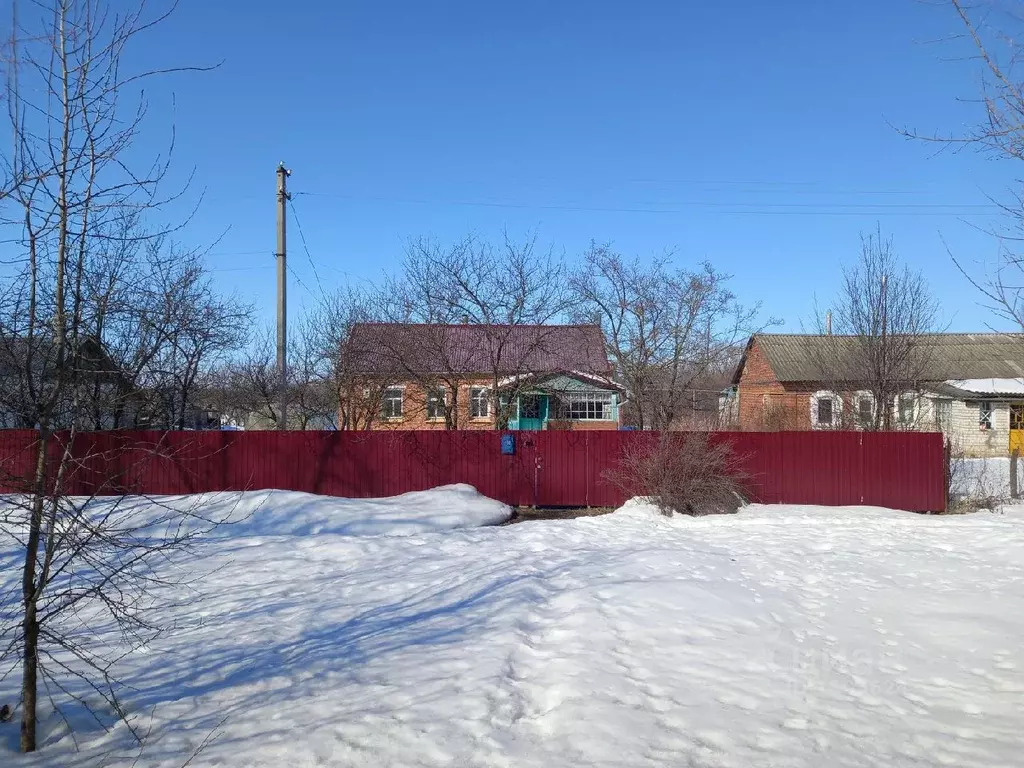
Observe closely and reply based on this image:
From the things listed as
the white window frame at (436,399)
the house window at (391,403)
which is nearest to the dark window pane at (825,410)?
the white window frame at (436,399)

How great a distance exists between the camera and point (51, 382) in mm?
4363

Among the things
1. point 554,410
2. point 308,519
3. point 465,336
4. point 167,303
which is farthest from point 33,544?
point 554,410

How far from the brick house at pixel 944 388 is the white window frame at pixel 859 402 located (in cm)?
408

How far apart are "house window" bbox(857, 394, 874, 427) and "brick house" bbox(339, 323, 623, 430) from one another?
6.42m

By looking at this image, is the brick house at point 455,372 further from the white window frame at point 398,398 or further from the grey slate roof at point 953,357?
the grey slate roof at point 953,357

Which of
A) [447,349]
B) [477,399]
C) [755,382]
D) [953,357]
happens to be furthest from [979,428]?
[447,349]

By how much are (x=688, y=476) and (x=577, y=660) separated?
902 cm

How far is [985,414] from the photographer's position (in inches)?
1281

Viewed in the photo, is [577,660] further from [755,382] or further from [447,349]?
[755,382]

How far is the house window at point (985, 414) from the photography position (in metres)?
32.4

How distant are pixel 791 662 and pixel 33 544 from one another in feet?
17.1

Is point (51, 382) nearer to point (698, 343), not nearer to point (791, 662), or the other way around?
point (791, 662)

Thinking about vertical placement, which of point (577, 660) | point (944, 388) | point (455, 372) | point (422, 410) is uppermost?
point (944, 388)

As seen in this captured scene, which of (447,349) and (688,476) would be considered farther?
(447,349)
